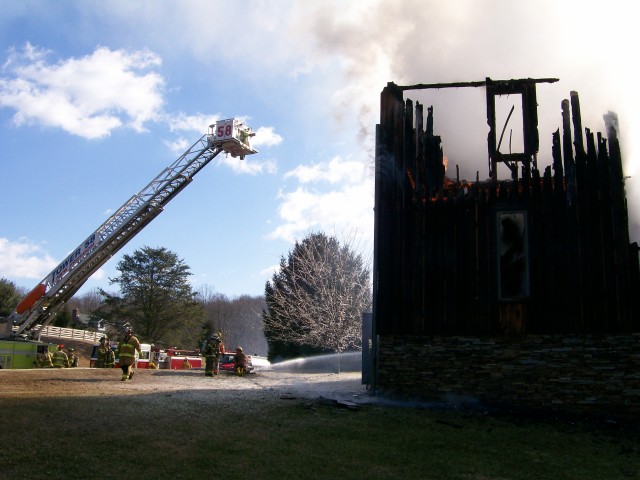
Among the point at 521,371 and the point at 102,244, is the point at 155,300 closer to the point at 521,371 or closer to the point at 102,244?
the point at 102,244

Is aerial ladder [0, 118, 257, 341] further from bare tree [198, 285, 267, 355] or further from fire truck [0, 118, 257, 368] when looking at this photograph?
bare tree [198, 285, 267, 355]

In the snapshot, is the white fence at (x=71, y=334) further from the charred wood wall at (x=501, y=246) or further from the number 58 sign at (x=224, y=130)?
the charred wood wall at (x=501, y=246)

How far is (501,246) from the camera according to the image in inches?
504

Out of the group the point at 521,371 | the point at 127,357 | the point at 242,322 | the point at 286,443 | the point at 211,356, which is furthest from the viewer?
the point at 242,322

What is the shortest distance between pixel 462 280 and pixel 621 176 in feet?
12.8

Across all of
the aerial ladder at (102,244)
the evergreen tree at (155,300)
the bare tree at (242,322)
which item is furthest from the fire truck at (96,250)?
the bare tree at (242,322)

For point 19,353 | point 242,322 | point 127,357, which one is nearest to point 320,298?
point 19,353

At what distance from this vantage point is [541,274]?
1242 centimetres

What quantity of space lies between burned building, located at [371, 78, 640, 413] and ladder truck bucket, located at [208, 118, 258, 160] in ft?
46.5

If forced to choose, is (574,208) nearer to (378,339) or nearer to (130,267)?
(378,339)

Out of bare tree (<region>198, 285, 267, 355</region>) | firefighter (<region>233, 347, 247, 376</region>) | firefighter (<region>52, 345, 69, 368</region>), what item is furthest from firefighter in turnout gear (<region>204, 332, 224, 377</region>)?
bare tree (<region>198, 285, 267, 355</region>)

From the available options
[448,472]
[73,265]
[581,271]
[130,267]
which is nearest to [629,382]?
[581,271]

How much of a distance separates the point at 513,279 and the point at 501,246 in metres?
0.74

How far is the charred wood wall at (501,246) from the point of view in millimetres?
12125
